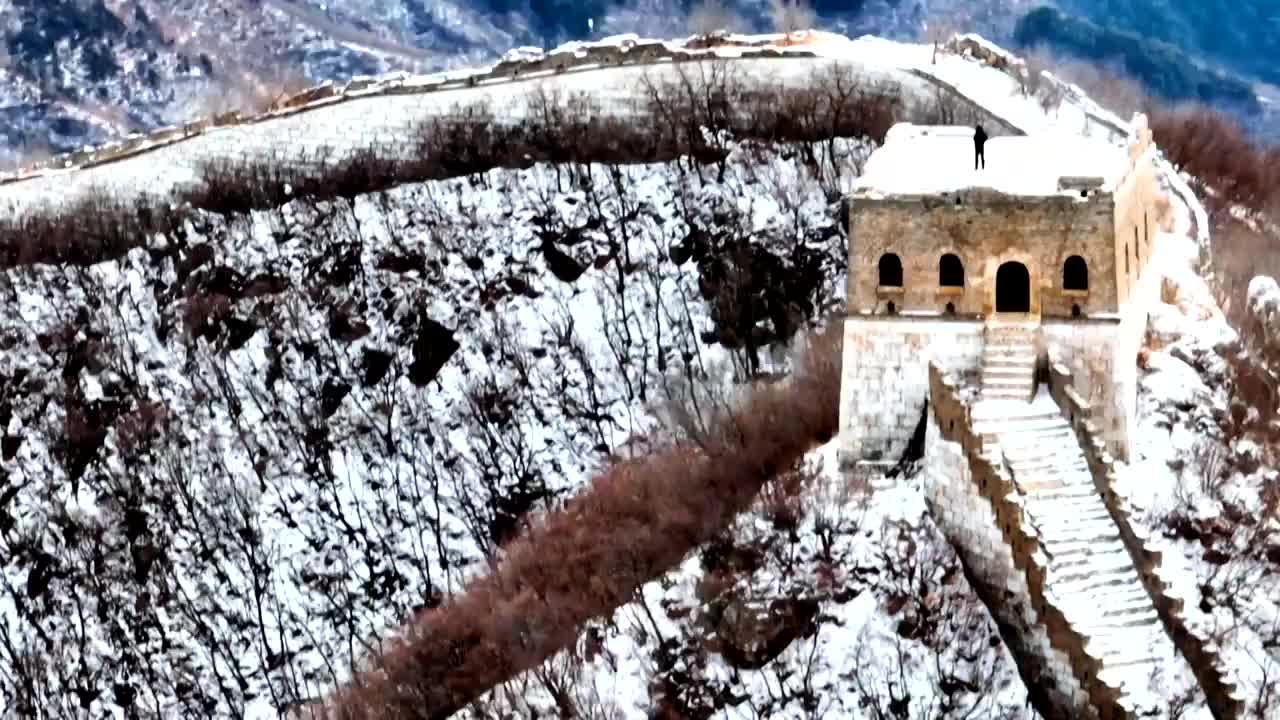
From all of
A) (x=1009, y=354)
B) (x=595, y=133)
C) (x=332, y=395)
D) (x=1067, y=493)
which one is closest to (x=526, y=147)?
(x=595, y=133)

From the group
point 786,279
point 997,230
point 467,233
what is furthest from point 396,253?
point 997,230

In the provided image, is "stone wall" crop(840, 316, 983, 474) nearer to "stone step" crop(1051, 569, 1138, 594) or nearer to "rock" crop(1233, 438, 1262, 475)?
"stone step" crop(1051, 569, 1138, 594)

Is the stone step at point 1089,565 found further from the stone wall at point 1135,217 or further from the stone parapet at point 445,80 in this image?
the stone parapet at point 445,80

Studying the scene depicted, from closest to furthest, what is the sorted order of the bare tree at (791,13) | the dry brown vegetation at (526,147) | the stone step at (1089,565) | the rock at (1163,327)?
1. the stone step at (1089,565)
2. the rock at (1163,327)
3. the dry brown vegetation at (526,147)
4. the bare tree at (791,13)

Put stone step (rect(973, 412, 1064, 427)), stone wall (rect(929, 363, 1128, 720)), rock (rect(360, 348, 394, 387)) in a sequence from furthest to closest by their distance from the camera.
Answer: rock (rect(360, 348, 394, 387)) → stone step (rect(973, 412, 1064, 427)) → stone wall (rect(929, 363, 1128, 720))

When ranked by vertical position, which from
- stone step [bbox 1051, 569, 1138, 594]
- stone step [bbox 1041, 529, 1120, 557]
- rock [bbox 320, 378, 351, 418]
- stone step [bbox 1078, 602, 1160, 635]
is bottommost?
rock [bbox 320, 378, 351, 418]

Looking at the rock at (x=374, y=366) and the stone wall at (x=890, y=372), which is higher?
the stone wall at (x=890, y=372)

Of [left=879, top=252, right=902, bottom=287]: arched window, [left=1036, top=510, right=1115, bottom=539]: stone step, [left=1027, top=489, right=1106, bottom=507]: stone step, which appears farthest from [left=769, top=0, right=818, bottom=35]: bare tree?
[left=1036, top=510, right=1115, bottom=539]: stone step

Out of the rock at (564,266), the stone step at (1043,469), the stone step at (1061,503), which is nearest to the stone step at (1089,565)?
the stone step at (1061,503)
